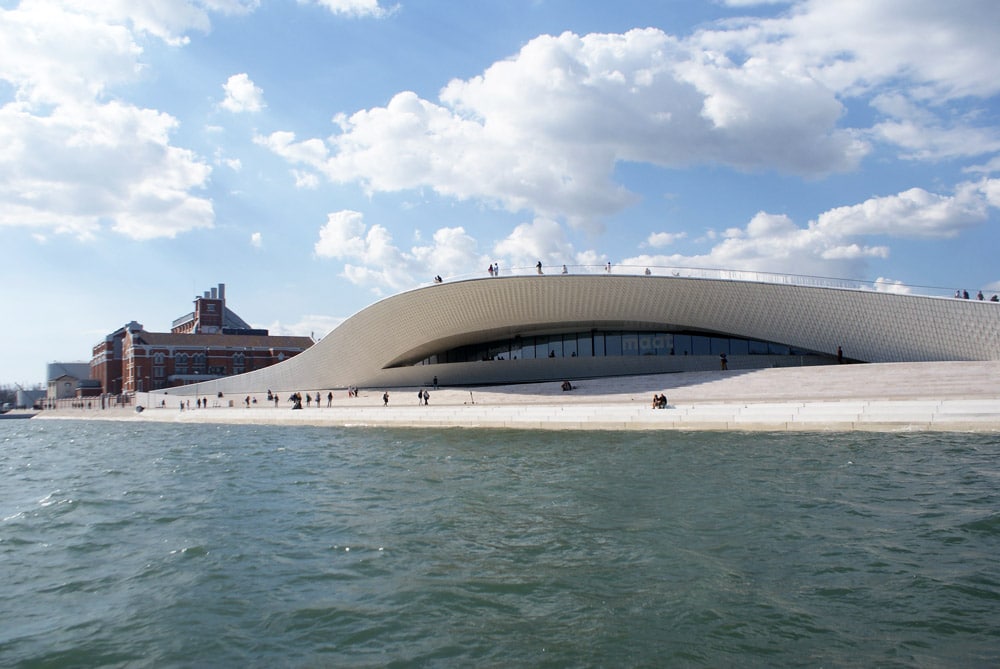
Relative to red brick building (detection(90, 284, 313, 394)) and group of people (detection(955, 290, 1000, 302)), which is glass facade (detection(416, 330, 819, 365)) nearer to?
group of people (detection(955, 290, 1000, 302))

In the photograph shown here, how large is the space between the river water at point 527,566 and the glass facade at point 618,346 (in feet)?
54.1

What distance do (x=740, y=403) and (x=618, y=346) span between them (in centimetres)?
1195

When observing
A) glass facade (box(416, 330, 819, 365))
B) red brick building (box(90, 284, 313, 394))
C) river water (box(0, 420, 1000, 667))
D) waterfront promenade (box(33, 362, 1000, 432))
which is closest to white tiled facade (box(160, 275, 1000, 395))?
glass facade (box(416, 330, 819, 365))

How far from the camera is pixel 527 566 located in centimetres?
564

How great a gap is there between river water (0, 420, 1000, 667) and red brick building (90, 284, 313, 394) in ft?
162

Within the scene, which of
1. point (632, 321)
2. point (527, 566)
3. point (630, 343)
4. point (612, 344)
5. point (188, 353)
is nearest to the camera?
point (527, 566)

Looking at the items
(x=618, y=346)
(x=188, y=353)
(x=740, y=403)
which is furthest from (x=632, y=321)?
(x=188, y=353)

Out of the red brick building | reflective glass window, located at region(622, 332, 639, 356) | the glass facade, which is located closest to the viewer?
the glass facade

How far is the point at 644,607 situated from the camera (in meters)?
4.66

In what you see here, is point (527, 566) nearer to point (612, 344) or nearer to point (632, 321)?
point (632, 321)

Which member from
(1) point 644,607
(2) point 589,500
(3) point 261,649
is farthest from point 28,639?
(2) point 589,500

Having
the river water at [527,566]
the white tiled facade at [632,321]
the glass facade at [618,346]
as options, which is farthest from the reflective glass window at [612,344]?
the river water at [527,566]

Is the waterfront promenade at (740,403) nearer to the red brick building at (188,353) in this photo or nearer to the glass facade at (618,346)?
the glass facade at (618,346)

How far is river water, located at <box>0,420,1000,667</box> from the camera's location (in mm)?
4152
